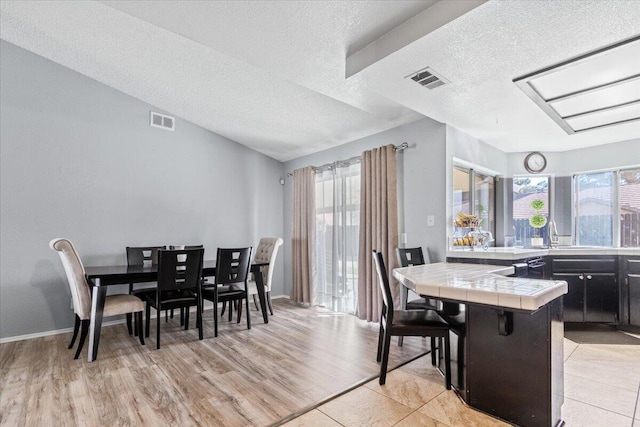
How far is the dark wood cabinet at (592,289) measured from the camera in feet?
11.9

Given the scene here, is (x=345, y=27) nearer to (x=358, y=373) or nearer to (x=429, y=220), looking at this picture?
(x=429, y=220)

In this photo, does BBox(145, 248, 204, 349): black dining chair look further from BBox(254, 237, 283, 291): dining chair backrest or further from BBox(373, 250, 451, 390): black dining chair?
BBox(373, 250, 451, 390): black dining chair

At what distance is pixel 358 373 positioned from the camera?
8.29ft

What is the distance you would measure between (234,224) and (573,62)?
174 inches

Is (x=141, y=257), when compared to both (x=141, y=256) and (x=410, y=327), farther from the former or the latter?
(x=410, y=327)

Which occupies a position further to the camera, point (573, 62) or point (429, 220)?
point (429, 220)

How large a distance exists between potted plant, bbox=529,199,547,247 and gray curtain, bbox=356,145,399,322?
2.05m

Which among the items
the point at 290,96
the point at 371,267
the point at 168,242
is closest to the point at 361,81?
the point at 290,96

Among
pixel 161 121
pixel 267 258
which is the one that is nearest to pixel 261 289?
pixel 267 258

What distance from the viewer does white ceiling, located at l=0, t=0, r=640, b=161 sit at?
6.23 feet

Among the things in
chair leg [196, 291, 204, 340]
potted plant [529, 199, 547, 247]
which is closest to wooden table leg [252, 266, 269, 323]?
chair leg [196, 291, 204, 340]

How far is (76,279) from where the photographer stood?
2.83 m

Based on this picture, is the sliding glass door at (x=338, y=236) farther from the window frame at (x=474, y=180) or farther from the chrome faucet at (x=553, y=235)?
the chrome faucet at (x=553, y=235)

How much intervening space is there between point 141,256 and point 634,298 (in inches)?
222
